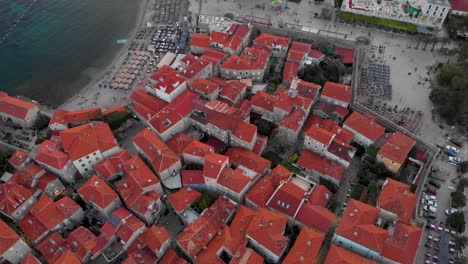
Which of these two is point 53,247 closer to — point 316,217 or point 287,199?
point 287,199

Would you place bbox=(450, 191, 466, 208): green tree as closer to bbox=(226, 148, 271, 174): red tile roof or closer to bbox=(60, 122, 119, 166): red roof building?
bbox=(226, 148, 271, 174): red tile roof

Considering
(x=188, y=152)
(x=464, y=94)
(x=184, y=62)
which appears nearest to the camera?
(x=188, y=152)

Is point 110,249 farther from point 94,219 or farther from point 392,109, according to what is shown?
point 392,109

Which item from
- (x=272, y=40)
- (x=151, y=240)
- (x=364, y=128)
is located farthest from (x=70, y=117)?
(x=364, y=128)

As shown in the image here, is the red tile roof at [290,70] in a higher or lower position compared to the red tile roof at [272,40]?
lower

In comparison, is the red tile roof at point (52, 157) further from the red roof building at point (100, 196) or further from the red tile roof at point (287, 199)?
the red tile roof at point (287, 199)

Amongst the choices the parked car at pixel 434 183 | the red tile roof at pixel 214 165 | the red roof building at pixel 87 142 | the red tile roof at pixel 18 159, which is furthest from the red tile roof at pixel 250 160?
the red tile roof at pixel 18 159

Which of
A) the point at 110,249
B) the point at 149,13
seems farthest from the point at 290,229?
the point at 149,13

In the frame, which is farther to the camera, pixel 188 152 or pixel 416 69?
pixel 416 69
